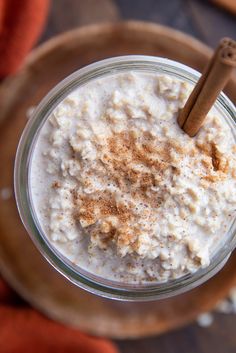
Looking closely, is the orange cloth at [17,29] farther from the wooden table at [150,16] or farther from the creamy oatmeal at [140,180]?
the creamy oatmeal at [140,180]

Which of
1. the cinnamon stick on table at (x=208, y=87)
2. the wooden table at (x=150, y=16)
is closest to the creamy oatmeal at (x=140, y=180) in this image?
the cinnamon stick on table at (x=208, y=87)

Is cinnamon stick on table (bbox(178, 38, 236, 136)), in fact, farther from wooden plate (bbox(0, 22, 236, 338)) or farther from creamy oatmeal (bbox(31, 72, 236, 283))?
wooden plate (bbox(0, 22, 236, 338))

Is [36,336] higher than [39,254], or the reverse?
[39,254]

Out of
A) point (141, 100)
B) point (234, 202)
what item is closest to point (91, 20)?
point (141, 100)

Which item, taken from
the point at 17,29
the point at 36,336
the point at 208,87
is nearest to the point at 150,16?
the point at 17,29

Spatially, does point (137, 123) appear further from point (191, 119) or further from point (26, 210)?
point (26, 210)

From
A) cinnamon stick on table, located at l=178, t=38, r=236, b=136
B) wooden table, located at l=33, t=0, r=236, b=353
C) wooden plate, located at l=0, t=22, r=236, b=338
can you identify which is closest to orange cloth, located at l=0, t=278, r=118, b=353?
wooden plate, located at l=0, t=22, r=236, b=338

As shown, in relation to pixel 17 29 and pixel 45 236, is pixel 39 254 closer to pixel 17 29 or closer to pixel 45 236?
pixel 45 236
